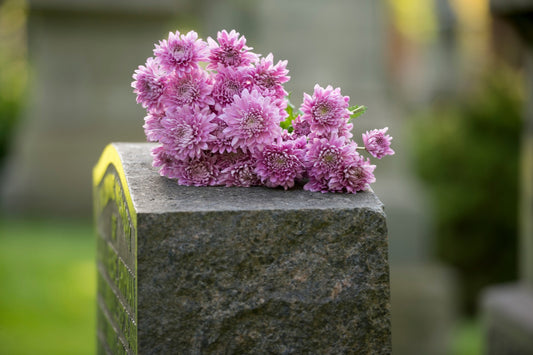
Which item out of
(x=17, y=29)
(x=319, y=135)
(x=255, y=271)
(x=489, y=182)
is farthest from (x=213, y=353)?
(x=17, y=29)

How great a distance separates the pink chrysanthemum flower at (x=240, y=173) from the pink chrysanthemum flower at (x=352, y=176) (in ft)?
0.83

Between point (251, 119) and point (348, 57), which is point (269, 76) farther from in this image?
point (348, 57)

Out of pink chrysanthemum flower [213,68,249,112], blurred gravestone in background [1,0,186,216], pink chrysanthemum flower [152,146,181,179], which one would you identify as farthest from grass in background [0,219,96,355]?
pink chrysanthemum flower [213,68,249,112]

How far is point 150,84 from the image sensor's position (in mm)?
2125

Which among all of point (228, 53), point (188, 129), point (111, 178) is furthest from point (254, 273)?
point (111, 178)

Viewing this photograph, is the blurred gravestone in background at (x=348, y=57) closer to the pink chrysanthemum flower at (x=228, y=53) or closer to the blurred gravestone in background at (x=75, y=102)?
the blurred gravestone in background at (x=75, y=102)

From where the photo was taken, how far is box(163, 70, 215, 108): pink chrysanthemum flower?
213 centimetres

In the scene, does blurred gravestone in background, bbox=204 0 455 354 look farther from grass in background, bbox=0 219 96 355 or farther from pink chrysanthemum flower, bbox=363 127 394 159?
pink chrysanthemum flower, bbox=363 127 394 159

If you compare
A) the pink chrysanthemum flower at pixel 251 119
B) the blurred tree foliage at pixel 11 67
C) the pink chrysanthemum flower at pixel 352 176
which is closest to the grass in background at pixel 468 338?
the pink chrysanthemum flower at pixel 352 176

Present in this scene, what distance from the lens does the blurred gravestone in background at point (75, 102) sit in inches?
321

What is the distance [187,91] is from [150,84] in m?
0.11

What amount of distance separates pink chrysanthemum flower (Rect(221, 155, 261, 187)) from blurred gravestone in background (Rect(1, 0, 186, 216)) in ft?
20.5

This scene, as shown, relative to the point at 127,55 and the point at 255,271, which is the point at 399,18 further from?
the point at 255,271

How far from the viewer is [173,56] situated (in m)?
2.09
